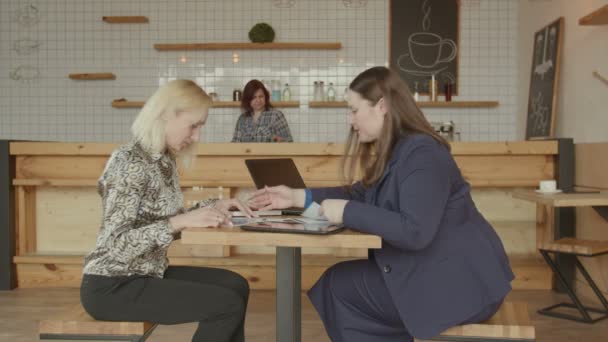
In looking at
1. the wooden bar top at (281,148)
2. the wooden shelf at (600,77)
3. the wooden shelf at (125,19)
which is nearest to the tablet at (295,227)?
the wooden bar top at (281,148)

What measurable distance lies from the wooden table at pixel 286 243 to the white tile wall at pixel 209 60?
407cm

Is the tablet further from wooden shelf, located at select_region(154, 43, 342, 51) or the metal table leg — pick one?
wooden shelf, located at select_region(154, 43, 342, 51)

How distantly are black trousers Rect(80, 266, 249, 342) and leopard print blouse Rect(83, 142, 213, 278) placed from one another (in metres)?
0.04

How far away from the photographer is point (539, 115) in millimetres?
4547

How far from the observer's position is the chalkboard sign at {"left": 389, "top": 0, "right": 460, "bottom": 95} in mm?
5562

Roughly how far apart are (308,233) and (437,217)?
12.4 inches

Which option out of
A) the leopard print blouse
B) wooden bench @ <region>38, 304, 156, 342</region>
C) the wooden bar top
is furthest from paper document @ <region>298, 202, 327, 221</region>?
the wooden bar top

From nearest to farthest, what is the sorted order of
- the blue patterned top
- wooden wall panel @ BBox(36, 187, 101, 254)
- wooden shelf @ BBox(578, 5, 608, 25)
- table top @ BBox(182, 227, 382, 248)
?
table top @ BBox(182, 227, 382, 248)
wooden shelf @ BBox(578, 5, 608, 25)
wooden wall panel @ BBox(36, 187, 101, 254)
the blue patterned top

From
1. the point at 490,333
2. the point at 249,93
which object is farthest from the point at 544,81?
the point at 490,333

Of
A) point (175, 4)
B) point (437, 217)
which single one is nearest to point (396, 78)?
point (437, 217)

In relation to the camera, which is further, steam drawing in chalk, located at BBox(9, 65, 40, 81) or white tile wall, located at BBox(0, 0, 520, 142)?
steam drawing in chalk, located at BBox(9, 65, 40, 81)

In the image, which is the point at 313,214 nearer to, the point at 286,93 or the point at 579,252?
the point at 579,252

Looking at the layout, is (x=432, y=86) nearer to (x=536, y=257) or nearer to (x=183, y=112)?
(x=536, y=257)

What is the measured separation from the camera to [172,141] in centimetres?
186
